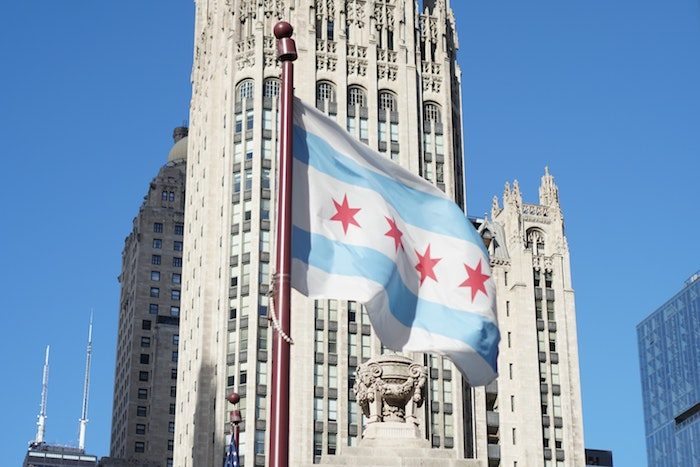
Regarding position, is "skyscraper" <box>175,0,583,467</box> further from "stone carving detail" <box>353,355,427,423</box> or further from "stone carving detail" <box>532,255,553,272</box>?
"stone carving detail" <box>353,355,427,423</box>

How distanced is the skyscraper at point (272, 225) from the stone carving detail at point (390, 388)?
53.7 m

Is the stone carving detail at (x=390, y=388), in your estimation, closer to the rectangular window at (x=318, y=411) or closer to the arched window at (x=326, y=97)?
the rectangular window at (x=318, y=411)

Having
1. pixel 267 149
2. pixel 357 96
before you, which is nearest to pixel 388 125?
pixel 357 96

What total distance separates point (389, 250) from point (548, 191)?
325 feet

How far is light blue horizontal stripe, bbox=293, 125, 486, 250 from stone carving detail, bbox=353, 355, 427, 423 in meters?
11.7

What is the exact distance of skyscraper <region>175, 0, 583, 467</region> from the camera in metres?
105

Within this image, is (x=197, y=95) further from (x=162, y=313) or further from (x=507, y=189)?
(x=162, y=313)

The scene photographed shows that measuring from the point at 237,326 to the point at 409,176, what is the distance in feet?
241

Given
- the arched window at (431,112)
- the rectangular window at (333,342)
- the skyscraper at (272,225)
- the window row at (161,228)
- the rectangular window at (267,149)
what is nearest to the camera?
the skyscraper at (272,225)

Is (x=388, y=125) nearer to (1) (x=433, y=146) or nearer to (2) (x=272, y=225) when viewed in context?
(1) (x=433, y=146)

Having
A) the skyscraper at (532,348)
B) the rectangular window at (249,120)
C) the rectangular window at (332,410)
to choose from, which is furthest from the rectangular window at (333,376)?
the rectangular window at (249,120)

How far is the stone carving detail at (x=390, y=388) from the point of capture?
47000mm

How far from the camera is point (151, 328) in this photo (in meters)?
174

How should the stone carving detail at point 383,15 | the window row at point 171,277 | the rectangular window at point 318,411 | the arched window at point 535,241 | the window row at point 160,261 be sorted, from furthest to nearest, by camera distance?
the window row at point 160,261
the window row at point 171,277
the arched window at point 535,241
the stone carving detail at point 383,15
the rectangular window at point 318,411
